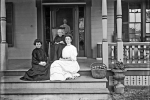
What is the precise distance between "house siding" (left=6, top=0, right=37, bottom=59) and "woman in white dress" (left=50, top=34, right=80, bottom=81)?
3321 mm

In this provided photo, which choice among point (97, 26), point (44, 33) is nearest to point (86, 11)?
point (97, 26)

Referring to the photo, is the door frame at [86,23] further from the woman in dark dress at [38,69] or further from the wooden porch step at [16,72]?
the woman in dark dress at [38,69]

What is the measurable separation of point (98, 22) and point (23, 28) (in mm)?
3098

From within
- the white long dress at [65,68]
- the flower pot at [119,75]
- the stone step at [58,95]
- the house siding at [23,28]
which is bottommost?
the stone step at [58,95]

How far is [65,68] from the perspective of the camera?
5438 mm

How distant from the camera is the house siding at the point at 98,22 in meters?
8.41

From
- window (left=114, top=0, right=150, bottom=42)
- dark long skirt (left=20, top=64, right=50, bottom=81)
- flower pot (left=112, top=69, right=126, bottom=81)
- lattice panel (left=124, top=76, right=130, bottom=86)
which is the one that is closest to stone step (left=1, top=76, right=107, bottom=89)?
dark long skirt (left=20, top=64, right=50, bottom=81)

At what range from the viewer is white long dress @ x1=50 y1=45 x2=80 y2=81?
541 centimetres

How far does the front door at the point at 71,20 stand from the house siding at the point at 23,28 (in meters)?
0.59

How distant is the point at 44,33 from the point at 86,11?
1.98 meters

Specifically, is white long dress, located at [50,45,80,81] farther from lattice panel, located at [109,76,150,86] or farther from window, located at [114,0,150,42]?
window, located at [114,0,150,42]

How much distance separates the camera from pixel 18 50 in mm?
8516

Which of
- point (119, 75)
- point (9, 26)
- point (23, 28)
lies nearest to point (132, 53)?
point (119, 75)

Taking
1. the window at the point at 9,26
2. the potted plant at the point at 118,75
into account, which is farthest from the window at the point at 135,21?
the window at the point at 9,26
